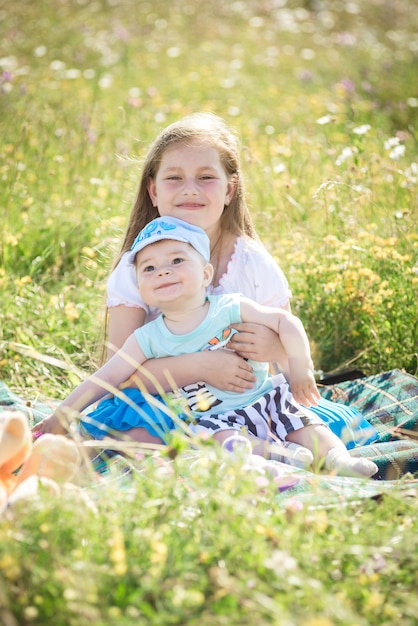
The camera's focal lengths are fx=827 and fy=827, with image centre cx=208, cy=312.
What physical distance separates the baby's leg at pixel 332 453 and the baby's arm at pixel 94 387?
60 centimetres

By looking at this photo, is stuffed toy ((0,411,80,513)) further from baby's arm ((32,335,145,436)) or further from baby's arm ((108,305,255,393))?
baby's arm ((108,305,255,393))

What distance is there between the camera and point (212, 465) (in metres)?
1.94

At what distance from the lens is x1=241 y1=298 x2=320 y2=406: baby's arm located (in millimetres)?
2783

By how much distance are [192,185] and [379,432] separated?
46.4 inches

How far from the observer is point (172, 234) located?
282cm

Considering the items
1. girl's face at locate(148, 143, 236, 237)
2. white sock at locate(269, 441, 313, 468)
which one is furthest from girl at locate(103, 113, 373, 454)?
white sock at locate(269, 441, 313, 468)

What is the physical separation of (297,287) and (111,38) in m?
5.88

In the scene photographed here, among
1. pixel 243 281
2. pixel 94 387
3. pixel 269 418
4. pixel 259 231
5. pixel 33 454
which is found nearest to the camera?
pixel 33 454

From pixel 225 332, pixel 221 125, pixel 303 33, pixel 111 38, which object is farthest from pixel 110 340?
pixel 303 33

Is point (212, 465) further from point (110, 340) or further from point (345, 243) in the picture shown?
point (345, 243)

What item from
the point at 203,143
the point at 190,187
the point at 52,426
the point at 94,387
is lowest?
A: the point at 52,426

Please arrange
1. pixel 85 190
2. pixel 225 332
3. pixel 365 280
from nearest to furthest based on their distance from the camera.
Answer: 1. pixel 225 332
2. pixel 365 280
3. pixel 85 190

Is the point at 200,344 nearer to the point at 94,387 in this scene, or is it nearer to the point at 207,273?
the point at 207,273

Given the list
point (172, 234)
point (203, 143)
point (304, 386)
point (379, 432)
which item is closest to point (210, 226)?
point (203, 143)
